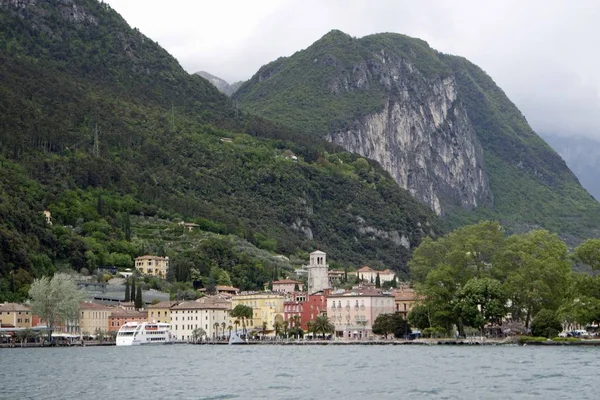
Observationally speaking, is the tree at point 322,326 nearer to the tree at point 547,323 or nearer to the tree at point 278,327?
the tree at point 278,327

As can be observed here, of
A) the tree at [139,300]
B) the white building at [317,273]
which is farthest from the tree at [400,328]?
the tree at [139,300]

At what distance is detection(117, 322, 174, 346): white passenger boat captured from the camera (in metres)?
138

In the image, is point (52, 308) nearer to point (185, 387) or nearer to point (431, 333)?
point (431, 333)

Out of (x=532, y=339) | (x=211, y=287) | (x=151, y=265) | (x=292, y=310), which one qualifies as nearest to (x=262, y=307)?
(x=292, y=310)

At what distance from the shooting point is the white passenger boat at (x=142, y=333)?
454ft

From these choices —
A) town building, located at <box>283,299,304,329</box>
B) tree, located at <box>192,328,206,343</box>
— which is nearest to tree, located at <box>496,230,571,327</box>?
town building, located at <box>283,299,304,329</box>

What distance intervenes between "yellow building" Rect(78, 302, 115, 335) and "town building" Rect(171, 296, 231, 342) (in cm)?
847

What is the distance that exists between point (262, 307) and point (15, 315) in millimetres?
30893

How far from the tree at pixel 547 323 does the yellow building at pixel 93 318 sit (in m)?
59.1

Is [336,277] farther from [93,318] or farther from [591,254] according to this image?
[591,254]

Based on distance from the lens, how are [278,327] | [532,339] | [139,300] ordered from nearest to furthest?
[532,339] → [278,327] → [139,300]

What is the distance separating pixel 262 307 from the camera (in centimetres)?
15050

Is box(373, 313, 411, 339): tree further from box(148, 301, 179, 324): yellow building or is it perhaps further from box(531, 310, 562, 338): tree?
box(148, 301, 179, 324): yellow building

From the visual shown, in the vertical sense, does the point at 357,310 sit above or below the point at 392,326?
above
